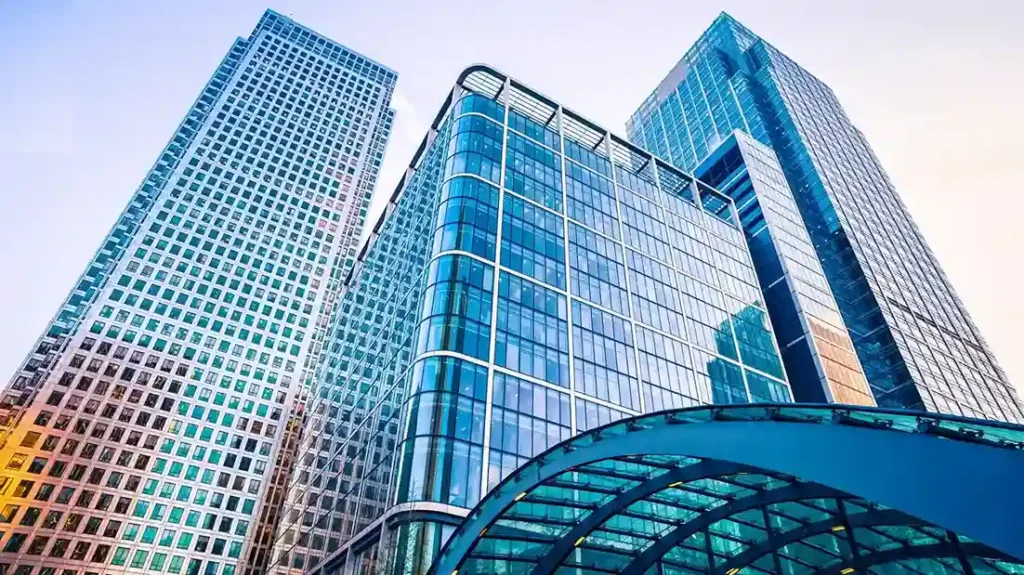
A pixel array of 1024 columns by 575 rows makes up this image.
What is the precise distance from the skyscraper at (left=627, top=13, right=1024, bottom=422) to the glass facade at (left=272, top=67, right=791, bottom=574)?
1613 cm

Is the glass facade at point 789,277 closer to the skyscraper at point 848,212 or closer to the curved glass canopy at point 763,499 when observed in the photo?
the skyscraper at point 848,212

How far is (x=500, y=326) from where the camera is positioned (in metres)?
41.5

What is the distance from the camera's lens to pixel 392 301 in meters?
52.8

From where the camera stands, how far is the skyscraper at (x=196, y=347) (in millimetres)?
67000

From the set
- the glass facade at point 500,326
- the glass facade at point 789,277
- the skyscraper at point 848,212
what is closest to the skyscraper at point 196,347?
the glass facade at point 500,326

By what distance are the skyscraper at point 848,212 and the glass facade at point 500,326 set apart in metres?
16.1

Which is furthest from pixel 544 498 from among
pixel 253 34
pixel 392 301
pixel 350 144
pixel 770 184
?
pixel 253 34

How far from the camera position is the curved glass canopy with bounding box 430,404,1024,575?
798 cm

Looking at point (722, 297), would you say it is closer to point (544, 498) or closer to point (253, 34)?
point (544, 498)

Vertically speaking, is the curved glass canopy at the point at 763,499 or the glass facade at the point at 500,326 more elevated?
the glass facade at the point at 500,326

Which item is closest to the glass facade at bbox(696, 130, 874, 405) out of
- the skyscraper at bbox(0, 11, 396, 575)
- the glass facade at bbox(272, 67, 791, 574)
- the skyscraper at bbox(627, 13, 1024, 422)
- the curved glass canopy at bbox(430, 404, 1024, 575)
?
the skyscraper at bbox(627, 13, 1024, 422)

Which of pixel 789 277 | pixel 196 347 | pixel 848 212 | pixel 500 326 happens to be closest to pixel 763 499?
pixel 500 326

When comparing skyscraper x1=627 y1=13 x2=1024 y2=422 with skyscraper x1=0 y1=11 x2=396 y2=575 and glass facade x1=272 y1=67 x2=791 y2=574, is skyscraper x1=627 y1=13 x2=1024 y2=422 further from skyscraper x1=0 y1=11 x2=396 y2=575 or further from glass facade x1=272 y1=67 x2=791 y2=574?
skyscraper x1=0 y1=11 x2=396 y2=575

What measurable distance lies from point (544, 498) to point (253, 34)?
427 feet
